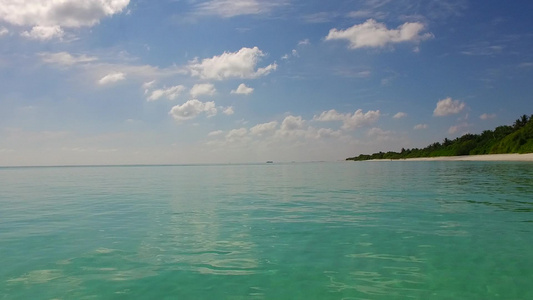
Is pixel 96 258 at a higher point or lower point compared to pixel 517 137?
lower

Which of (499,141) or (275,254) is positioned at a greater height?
(499,141)

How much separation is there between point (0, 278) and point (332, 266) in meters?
9.08

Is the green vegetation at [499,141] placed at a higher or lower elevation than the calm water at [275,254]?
higher

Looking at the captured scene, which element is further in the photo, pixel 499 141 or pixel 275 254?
→ pixel 499 141

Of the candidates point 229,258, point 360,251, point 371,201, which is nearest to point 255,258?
point 229,258

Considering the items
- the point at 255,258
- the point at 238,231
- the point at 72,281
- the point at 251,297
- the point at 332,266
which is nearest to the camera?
the point at 251,297

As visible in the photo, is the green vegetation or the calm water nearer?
the calm water

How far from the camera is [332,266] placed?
10297 mm

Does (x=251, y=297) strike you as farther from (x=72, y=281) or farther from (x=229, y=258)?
(x=72, y=281)

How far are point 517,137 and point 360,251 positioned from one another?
15844cm

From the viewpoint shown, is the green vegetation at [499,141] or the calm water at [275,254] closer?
the calm water at [275,254]

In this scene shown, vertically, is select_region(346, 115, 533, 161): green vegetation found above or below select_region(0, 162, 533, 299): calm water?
above

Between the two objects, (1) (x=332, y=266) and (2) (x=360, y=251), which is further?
(2) (x=360, y=251)

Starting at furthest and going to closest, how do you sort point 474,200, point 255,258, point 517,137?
1. point 517,137
2. point 474,200
3. point 255,258
